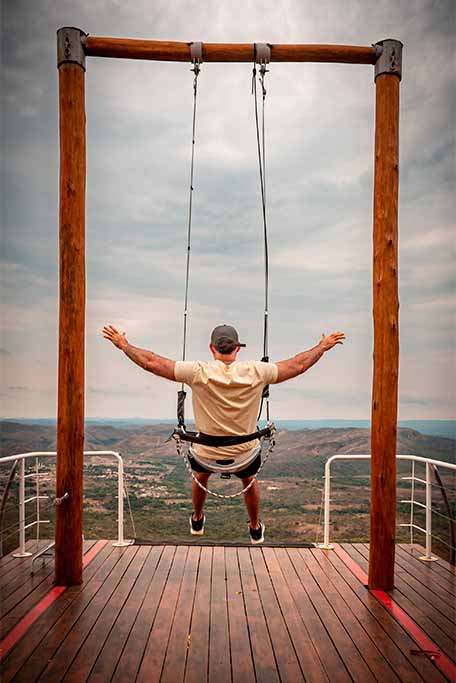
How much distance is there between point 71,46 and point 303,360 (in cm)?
284

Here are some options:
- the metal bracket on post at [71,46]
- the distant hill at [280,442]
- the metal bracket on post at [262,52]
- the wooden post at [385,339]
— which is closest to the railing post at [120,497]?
the wooden post at [385,339]

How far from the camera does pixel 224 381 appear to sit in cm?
396

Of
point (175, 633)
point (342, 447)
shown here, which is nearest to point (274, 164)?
point (342, 447)

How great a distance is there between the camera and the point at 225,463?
4.06 m

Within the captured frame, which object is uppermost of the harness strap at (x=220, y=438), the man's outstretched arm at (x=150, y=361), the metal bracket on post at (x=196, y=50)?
the metal bracket on post at (x=196, y=50)

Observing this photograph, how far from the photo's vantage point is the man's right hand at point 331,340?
422 cm

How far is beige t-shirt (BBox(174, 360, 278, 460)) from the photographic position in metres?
3.99

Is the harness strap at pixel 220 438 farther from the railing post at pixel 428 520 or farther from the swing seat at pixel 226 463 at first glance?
the railing post at pixel 428 520

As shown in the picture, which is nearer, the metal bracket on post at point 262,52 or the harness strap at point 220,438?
the harness strap at point 220,438

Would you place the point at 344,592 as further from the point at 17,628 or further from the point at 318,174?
the point at 318,174

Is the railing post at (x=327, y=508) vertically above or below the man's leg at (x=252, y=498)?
below

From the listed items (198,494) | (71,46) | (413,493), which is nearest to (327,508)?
(413,493)

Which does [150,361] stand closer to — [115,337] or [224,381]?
[115,337]

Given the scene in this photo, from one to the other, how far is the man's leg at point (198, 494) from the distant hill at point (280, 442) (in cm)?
2118
